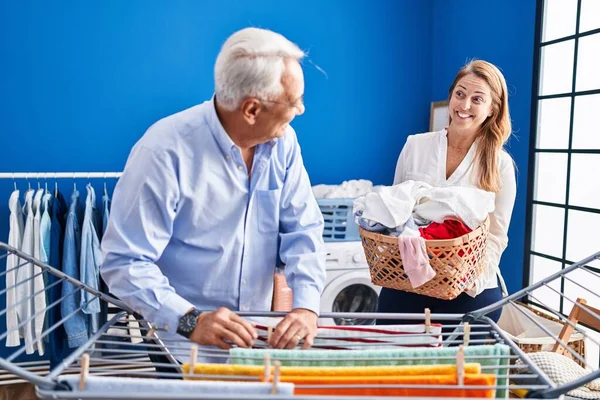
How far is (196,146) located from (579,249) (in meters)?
2.27

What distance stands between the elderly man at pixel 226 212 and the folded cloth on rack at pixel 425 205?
0.19 meters

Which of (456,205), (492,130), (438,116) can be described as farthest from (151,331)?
(438,116)

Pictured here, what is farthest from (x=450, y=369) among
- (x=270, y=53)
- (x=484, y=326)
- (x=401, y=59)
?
(x=401, y=59)

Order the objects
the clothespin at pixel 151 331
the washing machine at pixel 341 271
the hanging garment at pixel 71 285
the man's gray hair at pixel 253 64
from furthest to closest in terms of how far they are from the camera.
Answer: the washing machine at pixel 341 271
the hanging garment at pixel 71 285
the clothespin at pixel 151 331
the man's gray hair at pixel 253 64

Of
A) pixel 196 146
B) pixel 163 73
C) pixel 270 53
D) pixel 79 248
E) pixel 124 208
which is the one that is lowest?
pixel 79 248

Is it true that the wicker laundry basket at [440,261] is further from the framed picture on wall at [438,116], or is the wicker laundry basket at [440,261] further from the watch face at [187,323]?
the framed picture on wall at [438,116]

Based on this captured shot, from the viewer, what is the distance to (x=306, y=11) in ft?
12.4

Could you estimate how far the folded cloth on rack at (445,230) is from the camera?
4.96ft

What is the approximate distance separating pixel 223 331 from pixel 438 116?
3.06 metres

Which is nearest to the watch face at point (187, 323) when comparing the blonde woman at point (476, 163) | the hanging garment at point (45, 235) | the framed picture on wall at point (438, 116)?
the blonde woman at point (476, 163)

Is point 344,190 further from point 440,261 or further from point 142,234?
point 142,234

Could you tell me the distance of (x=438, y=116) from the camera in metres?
3.86

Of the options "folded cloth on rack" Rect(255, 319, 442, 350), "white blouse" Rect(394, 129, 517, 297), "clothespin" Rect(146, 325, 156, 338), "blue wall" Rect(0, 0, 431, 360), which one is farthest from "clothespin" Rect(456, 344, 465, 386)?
"blue wall" Rect(0, 0, 431, 360)

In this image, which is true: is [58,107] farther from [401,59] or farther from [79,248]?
[401,59]
